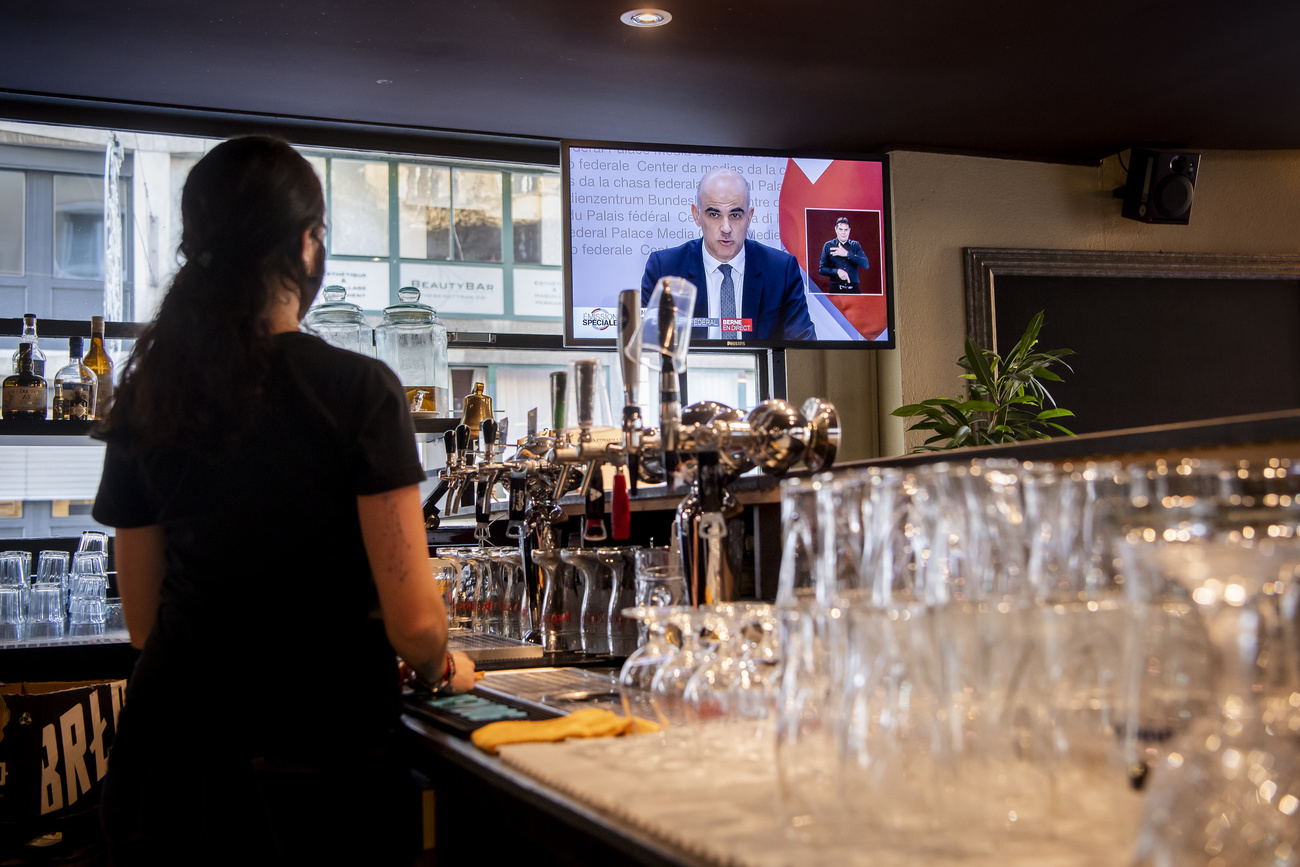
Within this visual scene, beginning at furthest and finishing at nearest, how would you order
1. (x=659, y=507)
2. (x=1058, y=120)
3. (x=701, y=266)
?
1. (x=1058, y=120)
2. (x=701, y=266)
3. (x=659, y=507)

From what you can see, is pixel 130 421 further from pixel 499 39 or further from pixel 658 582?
pixel 499 39

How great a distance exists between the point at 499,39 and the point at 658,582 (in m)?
2.67

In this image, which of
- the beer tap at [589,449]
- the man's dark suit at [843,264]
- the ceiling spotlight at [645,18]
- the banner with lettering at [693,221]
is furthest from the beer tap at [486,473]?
the man's dark suit at [843,264]

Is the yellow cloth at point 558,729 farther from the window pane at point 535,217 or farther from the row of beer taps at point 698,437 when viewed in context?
the window pane at point 535,217

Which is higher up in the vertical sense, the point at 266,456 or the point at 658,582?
the point at 266,456

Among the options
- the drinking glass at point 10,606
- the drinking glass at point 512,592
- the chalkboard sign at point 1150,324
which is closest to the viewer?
the drinking glass at point 512,592

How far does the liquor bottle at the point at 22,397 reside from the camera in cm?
385

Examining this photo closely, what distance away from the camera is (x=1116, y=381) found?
16.9 ft

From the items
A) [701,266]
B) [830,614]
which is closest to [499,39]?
[701,266]

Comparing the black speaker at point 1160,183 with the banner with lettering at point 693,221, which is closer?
the banner with lettering at point 693,221

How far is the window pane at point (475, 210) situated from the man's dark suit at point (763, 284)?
108 centimetres

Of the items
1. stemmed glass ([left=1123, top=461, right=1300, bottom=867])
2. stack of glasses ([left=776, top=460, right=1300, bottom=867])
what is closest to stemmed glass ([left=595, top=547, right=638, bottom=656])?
stack of glasses ([left=776, top=460, right=1300, bottom=867])

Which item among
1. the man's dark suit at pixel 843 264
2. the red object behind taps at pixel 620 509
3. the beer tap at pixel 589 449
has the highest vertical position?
the man's dark suit at pixel 843 264

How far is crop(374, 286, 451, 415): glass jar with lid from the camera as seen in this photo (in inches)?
174
